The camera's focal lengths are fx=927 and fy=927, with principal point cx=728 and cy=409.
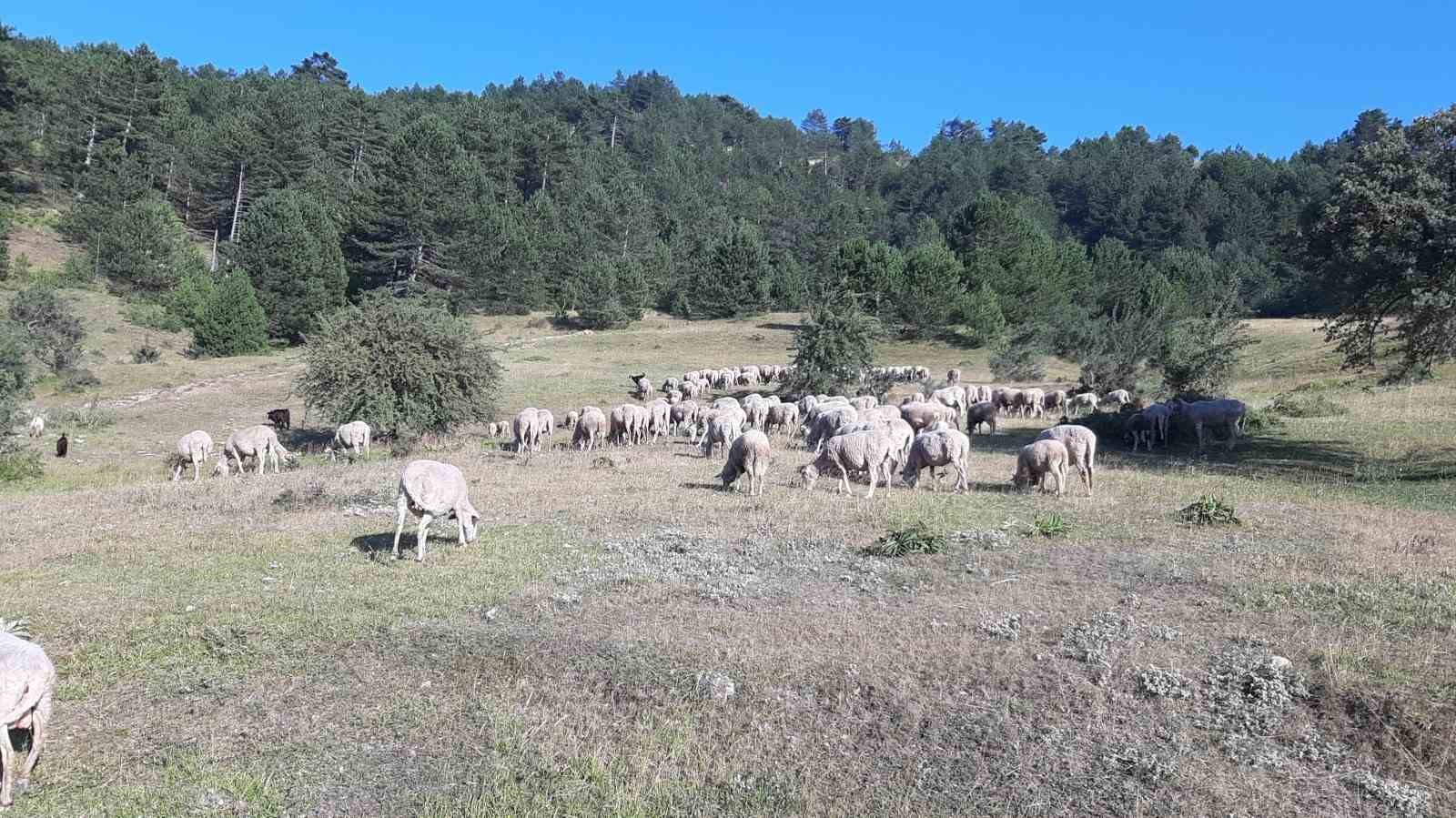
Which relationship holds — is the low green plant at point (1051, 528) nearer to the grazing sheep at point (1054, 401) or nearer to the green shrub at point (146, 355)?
the grazing sheep at point (1054, 401)

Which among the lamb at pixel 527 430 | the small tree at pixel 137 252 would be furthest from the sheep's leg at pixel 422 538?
the small tree at pixel 137 252

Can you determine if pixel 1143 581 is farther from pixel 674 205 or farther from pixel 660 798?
pixel 674 205

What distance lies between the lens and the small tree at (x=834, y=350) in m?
42.2

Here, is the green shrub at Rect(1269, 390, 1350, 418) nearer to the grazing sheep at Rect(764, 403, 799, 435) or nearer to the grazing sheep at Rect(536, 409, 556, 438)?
the grazing sheep at Rect(764, 403, 799, 435)

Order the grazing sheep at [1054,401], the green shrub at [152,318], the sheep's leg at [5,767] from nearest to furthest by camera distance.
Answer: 1. the sheep's leg at [5,767]
2. the grazing sheep at [1054,401]
3. the green shrub at [152,318]

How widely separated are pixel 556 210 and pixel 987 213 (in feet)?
132

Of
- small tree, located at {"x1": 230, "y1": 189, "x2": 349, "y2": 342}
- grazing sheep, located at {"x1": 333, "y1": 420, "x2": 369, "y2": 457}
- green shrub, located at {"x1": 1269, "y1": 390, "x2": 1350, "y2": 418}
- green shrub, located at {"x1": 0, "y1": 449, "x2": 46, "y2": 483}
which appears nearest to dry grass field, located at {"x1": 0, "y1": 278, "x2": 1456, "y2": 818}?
green shrub, located at {"x1": 0, "y1": 449, "x2": 46, "y2": 483}

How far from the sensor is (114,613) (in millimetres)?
10688

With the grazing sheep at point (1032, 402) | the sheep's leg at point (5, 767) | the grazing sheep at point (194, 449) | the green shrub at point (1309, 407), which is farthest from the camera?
the grazing sheep at point (1032, 402)

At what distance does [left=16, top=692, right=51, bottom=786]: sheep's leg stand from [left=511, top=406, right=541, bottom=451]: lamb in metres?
21.0

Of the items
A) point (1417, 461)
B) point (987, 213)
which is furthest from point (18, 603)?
point (987, 213)

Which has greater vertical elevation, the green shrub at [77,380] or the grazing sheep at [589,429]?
the grazing sheep at [589,429]

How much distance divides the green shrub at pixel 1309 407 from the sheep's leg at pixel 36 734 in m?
35.2

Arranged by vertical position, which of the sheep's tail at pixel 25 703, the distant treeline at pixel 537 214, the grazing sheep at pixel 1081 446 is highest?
the distant treeline at pixel 537 214
